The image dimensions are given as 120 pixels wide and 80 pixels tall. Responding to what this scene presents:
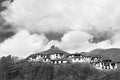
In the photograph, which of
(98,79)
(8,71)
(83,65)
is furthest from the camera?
(8,71)

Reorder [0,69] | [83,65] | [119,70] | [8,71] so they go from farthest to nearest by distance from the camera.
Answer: [0,69] → [8,71] → [83,65] → [119,70]

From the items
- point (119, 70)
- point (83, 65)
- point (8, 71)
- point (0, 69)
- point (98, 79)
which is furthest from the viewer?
point (0, 69)

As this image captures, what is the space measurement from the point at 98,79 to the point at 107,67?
20.4 metres

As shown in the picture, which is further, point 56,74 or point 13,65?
point 13,65

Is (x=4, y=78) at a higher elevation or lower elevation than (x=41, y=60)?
lower

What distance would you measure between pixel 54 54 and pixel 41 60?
43.6ft

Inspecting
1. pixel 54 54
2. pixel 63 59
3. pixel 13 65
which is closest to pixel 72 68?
pixel 63 59

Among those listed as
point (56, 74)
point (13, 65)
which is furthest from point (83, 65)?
point (13, 65)

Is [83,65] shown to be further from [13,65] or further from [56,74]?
[13,65]

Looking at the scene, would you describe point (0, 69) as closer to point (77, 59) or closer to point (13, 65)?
point (13, 65)

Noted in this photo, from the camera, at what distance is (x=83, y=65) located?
158 m

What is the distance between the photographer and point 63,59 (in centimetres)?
17512

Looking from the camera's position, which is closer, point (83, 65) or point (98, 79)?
point (98, 79)

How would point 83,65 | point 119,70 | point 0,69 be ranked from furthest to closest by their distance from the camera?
1. point 0,69
2. point 83,65
3. point 119,70
